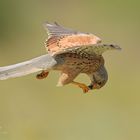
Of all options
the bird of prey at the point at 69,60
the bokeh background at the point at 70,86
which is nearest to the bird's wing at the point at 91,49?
the bird of prey at the point at 69,60

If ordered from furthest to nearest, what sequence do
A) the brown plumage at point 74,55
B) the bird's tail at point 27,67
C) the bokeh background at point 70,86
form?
the bokeh background at point 70,86, the brown plumage at point 74,55, the bird's tail at point 27,67

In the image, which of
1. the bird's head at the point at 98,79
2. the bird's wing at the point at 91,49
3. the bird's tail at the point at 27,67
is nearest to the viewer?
the bird's tail at the point at 27,67

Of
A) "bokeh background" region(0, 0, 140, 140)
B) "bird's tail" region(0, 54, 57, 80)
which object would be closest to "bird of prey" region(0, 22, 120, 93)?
"bird's tail" region(0, 54, 57, 80)

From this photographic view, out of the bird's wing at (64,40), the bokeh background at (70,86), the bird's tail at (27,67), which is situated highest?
the bokeh background at (70,86)

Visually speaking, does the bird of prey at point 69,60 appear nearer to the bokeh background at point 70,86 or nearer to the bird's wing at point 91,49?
the bird's wing at point 91,49

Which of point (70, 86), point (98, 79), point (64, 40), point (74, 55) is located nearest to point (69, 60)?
point (74, 55)

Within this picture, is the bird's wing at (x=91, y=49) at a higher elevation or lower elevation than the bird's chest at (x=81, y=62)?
lower

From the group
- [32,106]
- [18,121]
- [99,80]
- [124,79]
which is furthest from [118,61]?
[99,80]
